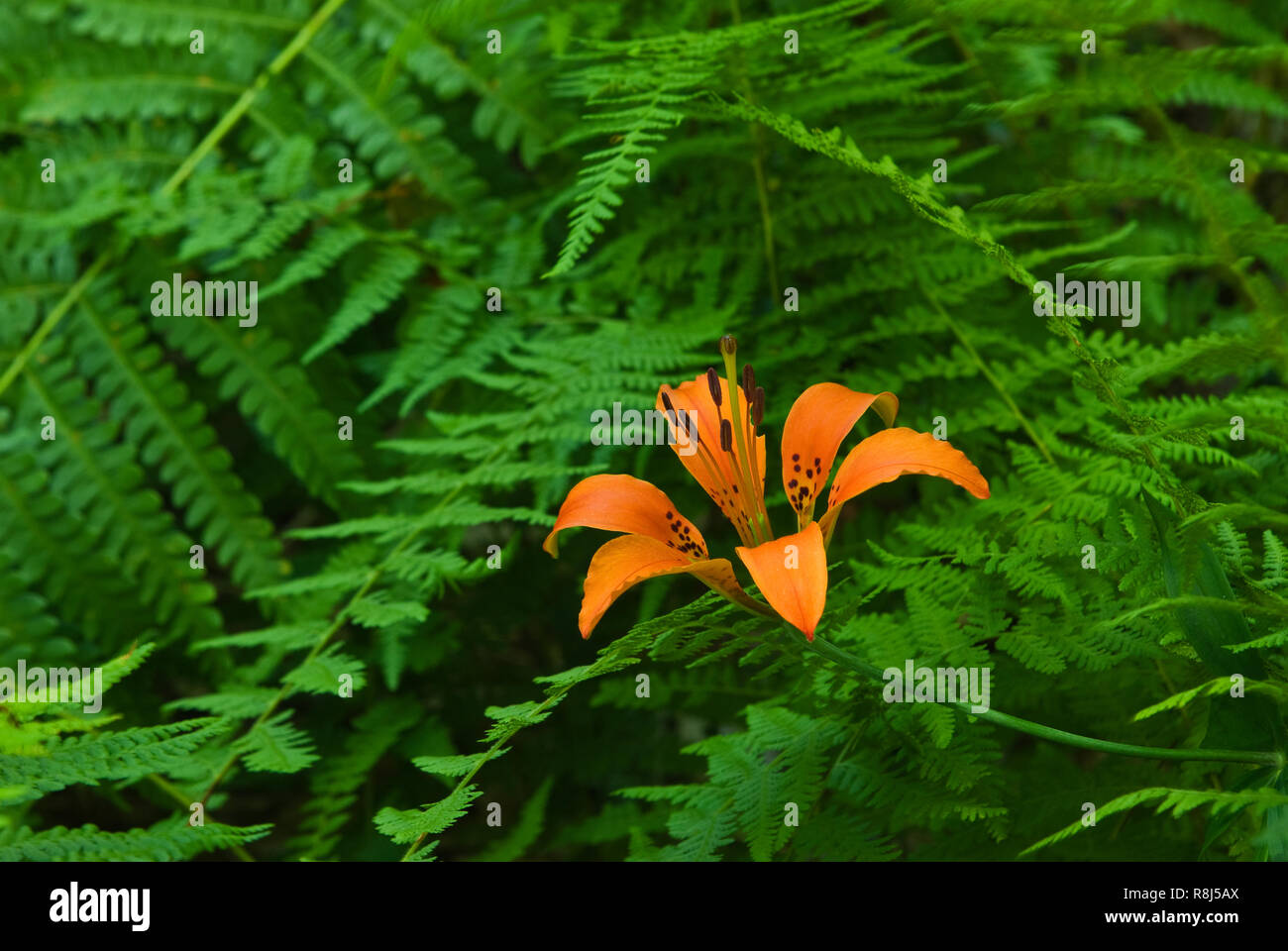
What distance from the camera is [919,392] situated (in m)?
1.94

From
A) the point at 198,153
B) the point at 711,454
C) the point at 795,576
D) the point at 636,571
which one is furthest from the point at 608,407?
the point at 198,153

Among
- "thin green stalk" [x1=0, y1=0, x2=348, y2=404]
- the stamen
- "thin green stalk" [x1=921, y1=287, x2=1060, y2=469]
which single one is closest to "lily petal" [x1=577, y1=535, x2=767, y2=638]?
the stamen

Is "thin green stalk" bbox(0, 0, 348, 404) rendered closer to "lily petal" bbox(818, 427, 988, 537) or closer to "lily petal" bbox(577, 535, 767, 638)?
"lily petal" bbox(577, 535, 767, 638)

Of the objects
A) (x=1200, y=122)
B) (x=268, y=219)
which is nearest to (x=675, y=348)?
(x=268, y=219)

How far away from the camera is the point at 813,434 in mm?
1327

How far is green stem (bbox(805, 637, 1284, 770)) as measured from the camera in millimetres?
1096

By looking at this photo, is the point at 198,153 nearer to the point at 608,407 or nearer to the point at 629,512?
the point at 608,407

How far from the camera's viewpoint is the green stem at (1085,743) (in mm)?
1096

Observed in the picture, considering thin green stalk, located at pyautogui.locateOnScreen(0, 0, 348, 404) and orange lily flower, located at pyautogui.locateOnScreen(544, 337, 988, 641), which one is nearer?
orange lily flower, located at pyautogui.locateOnScreen(544, 337, 988, 641)

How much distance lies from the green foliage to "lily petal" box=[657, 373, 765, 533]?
139 millimetres

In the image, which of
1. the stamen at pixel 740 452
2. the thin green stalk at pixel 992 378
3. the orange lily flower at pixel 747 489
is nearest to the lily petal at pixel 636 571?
the orange lily flower at pixel 747 489

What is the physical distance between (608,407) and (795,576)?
0.85 meters

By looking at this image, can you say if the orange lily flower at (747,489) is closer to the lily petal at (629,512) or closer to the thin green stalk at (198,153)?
the lily petal at (629,512)
